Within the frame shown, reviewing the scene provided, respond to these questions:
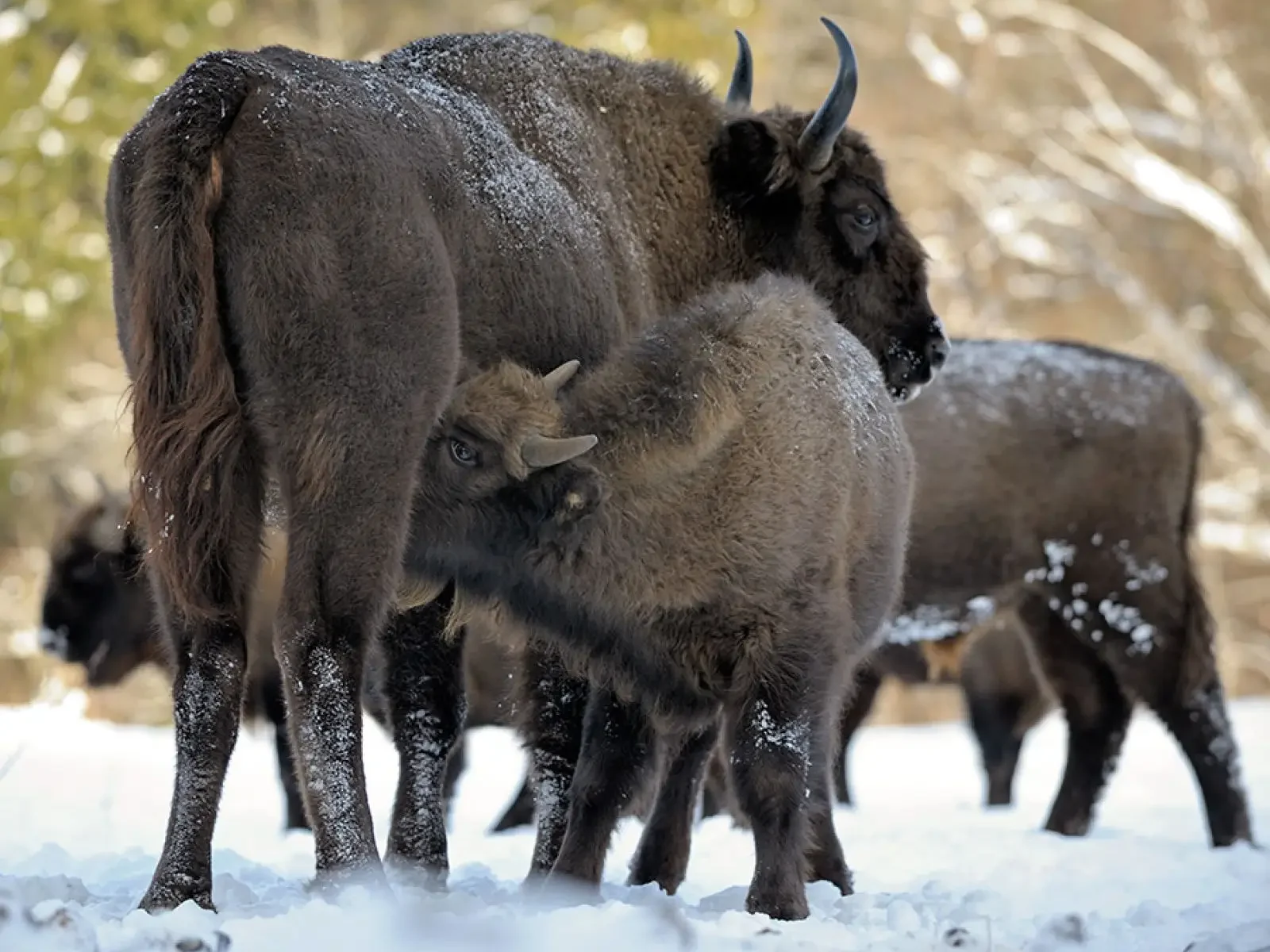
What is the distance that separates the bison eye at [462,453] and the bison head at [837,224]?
2141 millimetres

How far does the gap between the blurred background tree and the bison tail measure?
11850 mm

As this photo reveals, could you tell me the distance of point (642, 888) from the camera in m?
5.25

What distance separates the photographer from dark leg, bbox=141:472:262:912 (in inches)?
174

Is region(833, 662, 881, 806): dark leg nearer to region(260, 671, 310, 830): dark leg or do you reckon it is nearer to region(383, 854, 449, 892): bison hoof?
region(260, 671, 310, 830): dark leg

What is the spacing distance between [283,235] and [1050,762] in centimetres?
1052

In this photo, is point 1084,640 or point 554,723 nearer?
point 554,723

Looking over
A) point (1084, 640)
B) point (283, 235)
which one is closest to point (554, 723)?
point (283, 235)

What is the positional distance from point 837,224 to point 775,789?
110 inches

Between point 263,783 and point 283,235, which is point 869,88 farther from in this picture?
point 283,235

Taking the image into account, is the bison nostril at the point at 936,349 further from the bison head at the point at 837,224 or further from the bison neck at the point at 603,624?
the bison neck at the point at 603,624

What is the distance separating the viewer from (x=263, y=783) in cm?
1071

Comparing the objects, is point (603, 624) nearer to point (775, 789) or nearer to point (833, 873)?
point (775, 789)

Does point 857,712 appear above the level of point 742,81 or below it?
below

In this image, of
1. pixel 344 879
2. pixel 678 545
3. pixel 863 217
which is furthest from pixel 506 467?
pixel 863 217
